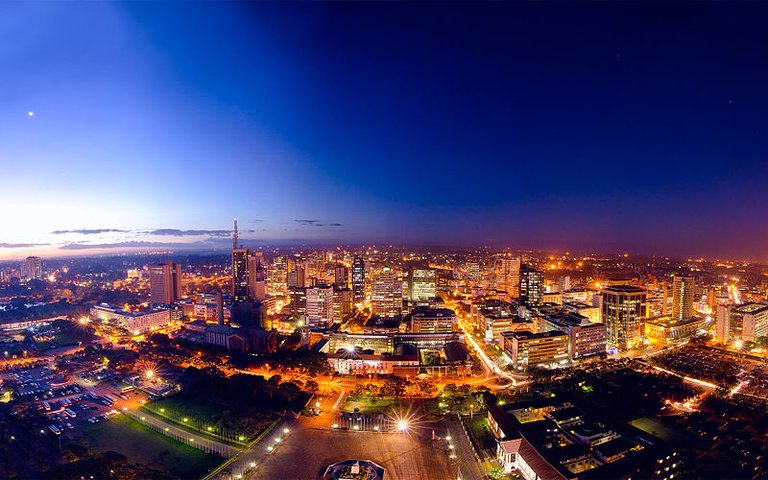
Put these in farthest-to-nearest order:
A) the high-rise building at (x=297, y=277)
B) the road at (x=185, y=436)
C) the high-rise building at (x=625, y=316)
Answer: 1. the high-rise building at (x=297, y=277)
2. the high-rise building at (x=625, y=316)
3. the road at (x=185, y=436)

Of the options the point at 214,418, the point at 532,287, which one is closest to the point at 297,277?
the point at 532,287

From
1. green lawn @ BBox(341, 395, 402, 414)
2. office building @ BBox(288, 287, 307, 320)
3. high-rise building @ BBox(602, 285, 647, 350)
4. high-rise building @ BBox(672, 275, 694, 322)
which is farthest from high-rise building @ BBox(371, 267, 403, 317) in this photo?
high-rise building @ BBox(672, 275, 694, 322)

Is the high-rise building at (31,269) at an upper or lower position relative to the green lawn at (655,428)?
upper

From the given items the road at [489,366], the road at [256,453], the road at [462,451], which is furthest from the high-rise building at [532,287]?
the road at [256,453]

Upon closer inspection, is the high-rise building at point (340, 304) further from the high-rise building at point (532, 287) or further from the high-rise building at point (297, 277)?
the high-rise building at point (532, 287)

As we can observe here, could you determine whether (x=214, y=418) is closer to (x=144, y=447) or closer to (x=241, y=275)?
(x=144, y=447)

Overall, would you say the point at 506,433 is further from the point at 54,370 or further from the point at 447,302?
the point at 447,302

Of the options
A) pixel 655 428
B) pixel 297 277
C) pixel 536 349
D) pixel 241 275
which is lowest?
pixel 655 428
